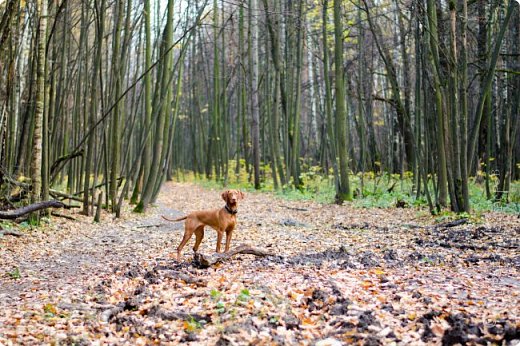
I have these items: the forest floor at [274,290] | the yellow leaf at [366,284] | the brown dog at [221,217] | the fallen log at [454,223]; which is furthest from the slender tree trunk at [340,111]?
the yellow leaf at [366,284]

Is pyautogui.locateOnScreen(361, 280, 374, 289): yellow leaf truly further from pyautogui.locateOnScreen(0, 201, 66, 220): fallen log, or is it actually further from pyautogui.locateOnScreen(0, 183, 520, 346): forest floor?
pyautogui.locateOnScreen(0, 201, 66, 220): fallen log

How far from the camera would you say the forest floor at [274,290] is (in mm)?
3791

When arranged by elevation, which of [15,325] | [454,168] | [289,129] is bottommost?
[15,325]

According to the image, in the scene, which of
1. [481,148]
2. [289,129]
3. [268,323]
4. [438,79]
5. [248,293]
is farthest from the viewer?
[289,129]

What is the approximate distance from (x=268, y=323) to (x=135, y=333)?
1.06 metres

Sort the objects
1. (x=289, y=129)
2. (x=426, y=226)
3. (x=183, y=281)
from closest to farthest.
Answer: (x=183, y=281) < (x=426, y=226) < (x=289, y=129)

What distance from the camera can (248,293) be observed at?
4.54 metres

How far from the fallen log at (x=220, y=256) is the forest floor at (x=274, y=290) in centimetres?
10

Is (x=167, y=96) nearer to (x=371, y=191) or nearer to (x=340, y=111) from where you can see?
(x=340, y=111)

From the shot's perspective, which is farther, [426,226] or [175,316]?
[426,226]

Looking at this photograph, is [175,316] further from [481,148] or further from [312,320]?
[481,148]

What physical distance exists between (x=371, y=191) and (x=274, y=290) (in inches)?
525

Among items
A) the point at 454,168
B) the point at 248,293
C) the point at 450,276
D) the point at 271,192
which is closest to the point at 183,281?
the point at 248,293

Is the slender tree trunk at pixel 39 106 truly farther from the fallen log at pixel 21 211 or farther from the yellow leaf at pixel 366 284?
the yellow leaf at pixel 366 284
